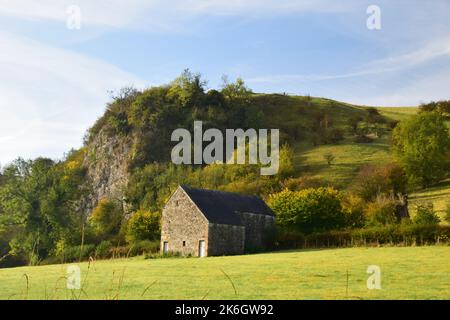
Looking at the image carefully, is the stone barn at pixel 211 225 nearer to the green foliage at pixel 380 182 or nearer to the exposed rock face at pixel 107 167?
the green foliage at pixel 380 182

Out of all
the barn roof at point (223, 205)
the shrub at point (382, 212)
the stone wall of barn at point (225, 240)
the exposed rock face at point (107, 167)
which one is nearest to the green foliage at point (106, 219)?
the exposed rock face at point (107, 167)

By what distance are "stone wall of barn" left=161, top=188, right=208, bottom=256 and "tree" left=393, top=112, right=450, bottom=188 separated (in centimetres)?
2901

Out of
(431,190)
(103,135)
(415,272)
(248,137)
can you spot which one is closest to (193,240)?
(415,272)

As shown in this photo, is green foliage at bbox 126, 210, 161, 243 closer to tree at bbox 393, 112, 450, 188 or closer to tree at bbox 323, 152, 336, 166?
tree at bbox 323, 152, 336, 166

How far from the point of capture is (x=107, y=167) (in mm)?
85562

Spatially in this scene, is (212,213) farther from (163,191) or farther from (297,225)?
(163,191)

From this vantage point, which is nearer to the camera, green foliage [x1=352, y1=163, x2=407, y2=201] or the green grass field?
the green grass field

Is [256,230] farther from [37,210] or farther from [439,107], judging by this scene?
[439,107]

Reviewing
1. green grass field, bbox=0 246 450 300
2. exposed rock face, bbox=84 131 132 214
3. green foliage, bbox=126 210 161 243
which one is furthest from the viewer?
exposed rock face, bbox=84 131 132 214

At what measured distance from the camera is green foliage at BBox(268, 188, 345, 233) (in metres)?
47.6

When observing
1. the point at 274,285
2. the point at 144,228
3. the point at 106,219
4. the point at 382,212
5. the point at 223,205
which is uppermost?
the point at 223,205

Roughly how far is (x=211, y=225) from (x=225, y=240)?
80.9 inches

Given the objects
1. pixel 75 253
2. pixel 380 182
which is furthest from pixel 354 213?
pixel 75 253

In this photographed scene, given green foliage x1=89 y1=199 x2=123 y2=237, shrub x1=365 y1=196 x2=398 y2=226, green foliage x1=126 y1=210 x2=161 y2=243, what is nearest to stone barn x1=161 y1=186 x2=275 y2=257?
green foliage x1=126 y1=210 x2=161 y2=243
